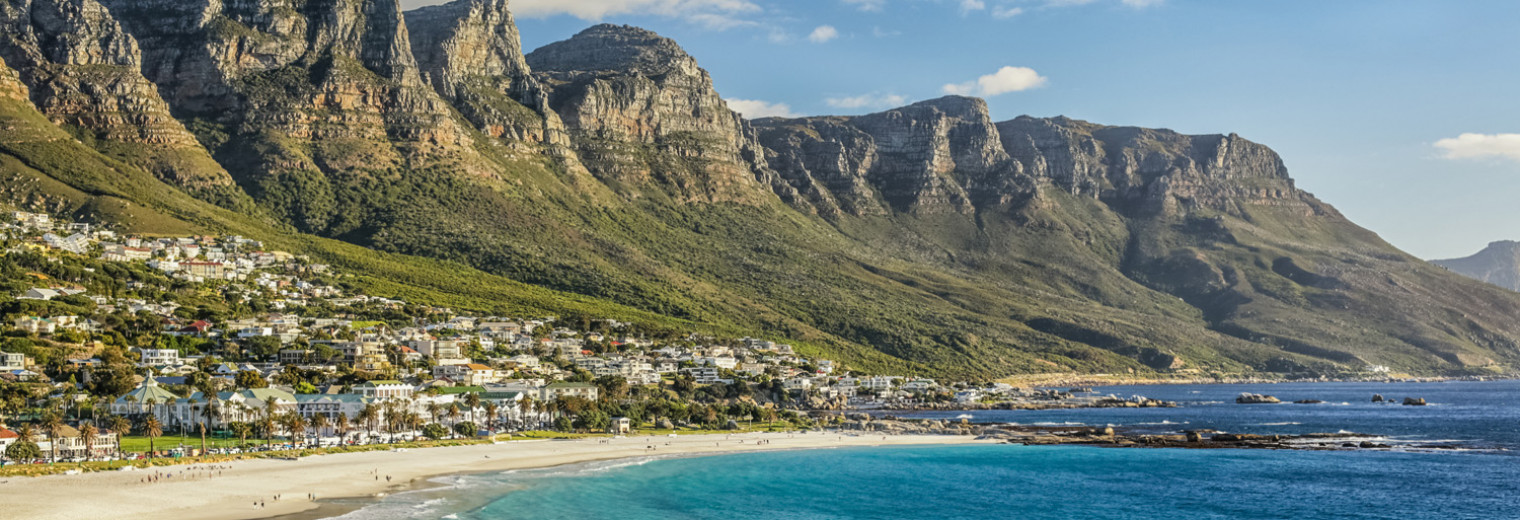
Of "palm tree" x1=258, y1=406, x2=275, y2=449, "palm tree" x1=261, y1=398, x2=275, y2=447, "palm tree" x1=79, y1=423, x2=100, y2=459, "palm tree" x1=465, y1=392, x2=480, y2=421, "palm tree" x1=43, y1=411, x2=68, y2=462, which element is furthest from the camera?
"palm tree" x1=465, y1=392, x2=480, y2=421

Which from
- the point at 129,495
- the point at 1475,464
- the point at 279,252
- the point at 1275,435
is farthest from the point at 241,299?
the point at 1475,464

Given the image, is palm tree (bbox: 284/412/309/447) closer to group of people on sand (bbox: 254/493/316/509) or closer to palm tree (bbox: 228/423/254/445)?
palm tree (bbox: 228/423/254/445)

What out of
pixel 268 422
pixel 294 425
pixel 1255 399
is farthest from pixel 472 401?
pixel 1255 399

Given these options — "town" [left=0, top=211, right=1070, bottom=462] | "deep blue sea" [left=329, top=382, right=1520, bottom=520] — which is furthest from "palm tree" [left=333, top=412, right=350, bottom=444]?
"deep blue sea" [left=329, top=382, right=1520, bottom=520]

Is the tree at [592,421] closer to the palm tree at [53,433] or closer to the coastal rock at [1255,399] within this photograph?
the palm tree at [53,433]

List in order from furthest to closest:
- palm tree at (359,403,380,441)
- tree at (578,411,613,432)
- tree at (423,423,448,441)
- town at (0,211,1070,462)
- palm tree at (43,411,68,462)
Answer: tree at (578,411,613,432), tree at (423,423,448,441), palm tree at (359,403,380,441), town at (0,211,1070,462), palm tree at (43,411,68,462)

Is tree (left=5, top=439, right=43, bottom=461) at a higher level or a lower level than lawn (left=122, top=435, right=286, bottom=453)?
higher

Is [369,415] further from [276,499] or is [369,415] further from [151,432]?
[276,499]
